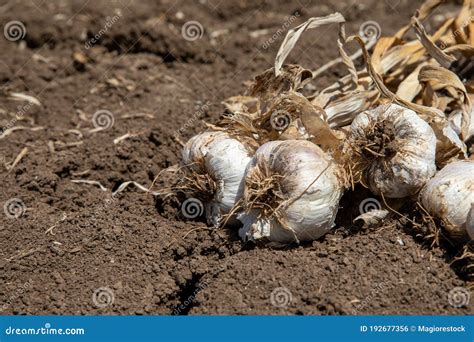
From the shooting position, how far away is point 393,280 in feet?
8.81

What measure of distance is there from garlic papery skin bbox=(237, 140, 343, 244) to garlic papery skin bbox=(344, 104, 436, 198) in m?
0.13

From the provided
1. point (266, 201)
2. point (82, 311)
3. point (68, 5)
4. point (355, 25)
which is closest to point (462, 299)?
point (266, 201)

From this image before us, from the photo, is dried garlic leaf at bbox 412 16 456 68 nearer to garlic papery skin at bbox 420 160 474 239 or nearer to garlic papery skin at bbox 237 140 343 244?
garlic papery skin at bbox 420 160 474 239

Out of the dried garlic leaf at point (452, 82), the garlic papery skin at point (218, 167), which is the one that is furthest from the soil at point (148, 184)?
the dried garlic leaf at point (452, 82)

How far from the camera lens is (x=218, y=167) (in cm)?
294

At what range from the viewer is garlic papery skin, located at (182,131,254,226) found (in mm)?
2941

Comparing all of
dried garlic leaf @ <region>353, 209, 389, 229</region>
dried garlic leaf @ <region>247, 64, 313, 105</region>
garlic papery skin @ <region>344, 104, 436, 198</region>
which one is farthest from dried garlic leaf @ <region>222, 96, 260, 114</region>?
dried garlic leaf @ <region>353, 209, 389, 229</region>

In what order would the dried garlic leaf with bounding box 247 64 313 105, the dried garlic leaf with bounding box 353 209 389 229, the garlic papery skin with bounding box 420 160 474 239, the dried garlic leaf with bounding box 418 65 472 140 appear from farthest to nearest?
1. the dried garlic leaf with bounding box 247 64 313 105
2. the dried garlic leaf with bounding box 418 65 472 140
3. the dried garlic leaf with bounding box 353 209 389 229
4. the garlic papery skin with bounding box 420 160 474 239

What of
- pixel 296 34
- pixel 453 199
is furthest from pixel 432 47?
pixel 453 199

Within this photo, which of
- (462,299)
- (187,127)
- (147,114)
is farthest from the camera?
(147,114)

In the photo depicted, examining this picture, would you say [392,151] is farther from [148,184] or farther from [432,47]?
[148,184]

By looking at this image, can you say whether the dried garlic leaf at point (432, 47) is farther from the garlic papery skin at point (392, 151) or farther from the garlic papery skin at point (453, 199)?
the garlic papery skin at point (453, 199)

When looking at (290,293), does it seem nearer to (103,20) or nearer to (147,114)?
(147,114)

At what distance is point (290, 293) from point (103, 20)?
3083mm
